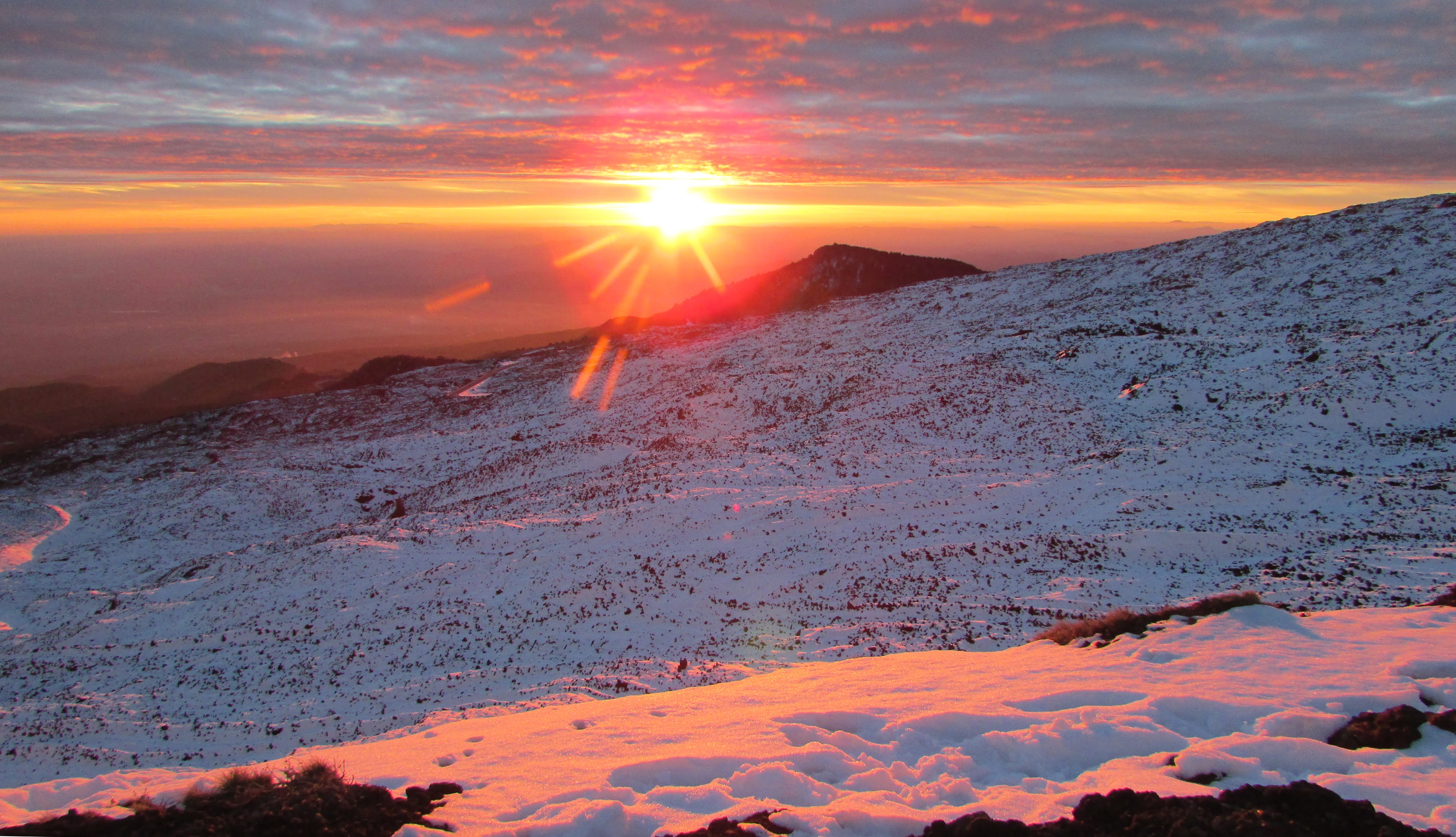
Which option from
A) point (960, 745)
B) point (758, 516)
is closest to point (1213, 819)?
point (960, 745)

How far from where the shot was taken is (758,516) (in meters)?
22.8

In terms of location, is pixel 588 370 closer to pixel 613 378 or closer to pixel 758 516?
pixel 613 378

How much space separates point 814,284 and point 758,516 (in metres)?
58.3

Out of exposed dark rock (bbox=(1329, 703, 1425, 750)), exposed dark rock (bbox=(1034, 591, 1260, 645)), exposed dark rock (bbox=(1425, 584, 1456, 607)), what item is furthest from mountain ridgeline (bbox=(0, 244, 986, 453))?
exposed dark rock (bbox=(1329, 703, 1425, 750))

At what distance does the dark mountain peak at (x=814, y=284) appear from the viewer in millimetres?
72875

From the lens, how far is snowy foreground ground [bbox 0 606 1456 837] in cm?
546

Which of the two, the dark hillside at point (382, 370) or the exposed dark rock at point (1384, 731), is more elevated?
the dark hillside at point (382, 370)

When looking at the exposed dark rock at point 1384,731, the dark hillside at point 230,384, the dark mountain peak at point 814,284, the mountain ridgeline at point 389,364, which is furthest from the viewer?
the dark mountain peak at point 814,284

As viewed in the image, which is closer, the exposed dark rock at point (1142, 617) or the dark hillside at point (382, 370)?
the exposed dark rock at point (1142, 617)

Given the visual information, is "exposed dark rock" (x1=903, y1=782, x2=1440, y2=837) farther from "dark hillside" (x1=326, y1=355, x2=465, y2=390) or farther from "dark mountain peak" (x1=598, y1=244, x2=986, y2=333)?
"dark mountain peak" (x1=598, y1=244, x2=986, y2=333)

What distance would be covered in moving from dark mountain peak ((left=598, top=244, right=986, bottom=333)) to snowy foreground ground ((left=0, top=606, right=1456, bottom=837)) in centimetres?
6168

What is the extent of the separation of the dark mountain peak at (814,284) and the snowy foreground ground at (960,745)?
61.7 m

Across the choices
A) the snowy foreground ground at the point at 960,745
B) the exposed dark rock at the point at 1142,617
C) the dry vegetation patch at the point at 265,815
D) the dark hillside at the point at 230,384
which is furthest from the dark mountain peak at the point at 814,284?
the dry vegetation patch at the point at 265,815

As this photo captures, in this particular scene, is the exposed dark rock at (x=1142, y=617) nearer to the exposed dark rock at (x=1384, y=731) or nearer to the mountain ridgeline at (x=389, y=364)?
the exposed dark rock at (x=1384, y=731)
